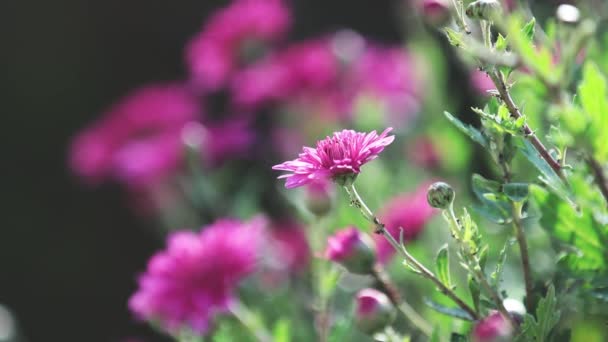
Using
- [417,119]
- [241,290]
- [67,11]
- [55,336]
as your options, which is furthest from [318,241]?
[67,11]

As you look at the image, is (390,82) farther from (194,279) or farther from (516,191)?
(516,191)

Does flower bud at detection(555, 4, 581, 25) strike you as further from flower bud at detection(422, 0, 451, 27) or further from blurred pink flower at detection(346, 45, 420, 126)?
blurred pink flower at detection(346, 45, 420, 126)

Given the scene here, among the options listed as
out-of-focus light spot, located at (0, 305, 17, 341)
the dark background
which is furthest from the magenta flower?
the dark background

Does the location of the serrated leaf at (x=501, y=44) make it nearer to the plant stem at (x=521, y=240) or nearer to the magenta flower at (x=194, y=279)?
the plant stem at (x=521, y=240)

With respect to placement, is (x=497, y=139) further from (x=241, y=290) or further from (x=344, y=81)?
(x=344, y=81)

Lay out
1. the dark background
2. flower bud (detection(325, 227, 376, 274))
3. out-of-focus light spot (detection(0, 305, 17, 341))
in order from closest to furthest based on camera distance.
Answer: flower bud (detection(325, 227, 376, 274)), out-of-focus light spot (detection(0, 305, 17, 341)), the dark background

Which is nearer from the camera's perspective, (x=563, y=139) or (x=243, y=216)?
(x=563, y=139)

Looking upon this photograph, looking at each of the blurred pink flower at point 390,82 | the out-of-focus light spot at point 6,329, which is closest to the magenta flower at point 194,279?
the out-of-focus light spot at point 6,329

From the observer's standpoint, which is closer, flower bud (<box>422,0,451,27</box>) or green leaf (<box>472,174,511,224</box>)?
green leaf (<box>472,174,511,224</box>)
